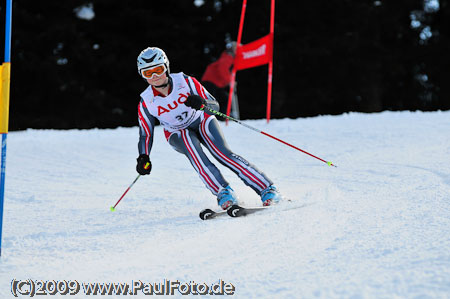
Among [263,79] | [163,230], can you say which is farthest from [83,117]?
[163,230]

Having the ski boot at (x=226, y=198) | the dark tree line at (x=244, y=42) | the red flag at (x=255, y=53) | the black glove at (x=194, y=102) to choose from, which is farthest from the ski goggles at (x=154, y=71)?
the dark tree line at (x=244, y=42)

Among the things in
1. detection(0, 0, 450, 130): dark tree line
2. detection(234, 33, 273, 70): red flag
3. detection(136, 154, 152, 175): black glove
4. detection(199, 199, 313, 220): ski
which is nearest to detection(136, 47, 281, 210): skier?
detection(136, 154, 152, 175): black glove

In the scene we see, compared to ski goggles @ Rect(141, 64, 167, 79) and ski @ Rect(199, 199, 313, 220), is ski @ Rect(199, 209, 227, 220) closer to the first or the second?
ski @ Rect(199, 199, 313, 220)

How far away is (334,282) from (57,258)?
1.43 meters

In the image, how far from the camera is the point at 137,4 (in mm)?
14320

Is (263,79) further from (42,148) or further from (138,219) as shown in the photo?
(138,219)

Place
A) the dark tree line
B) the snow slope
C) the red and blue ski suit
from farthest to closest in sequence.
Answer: the dark tree line → the red and blue ski suit → the snow slope

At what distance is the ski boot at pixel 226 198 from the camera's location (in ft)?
11.1

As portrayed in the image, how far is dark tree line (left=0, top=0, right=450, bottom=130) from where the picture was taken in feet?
43.4

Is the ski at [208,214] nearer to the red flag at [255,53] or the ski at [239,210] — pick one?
the ski at [239,210]

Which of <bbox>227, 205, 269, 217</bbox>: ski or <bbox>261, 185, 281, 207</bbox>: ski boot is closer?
<bbox>227, 205, 269, 217</bbox>: ski

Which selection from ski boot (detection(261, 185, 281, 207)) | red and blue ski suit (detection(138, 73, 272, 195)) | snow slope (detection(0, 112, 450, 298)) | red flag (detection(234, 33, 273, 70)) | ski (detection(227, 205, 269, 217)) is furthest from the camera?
red flag (detection(234, 33, 273, 70))

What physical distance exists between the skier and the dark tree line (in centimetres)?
1010

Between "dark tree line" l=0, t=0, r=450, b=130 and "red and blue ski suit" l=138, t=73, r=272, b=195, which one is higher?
"dark tree line" l=0, t=0, r=450, b=130
